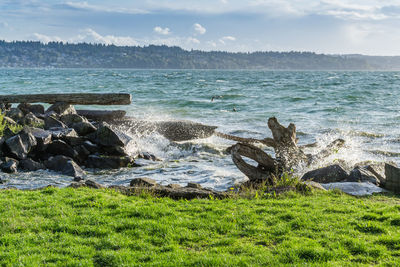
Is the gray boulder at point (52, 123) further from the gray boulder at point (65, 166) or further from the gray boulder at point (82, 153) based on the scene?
the gray boulder at point (65, 166)

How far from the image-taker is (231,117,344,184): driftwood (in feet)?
39.3

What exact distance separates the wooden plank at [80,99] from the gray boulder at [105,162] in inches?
245

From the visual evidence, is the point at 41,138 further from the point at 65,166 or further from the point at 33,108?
the point at 33,108

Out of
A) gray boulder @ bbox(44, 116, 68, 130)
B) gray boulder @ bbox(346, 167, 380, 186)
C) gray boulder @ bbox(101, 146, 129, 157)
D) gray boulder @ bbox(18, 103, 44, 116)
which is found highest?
gray boulder @ bbox(18, 103, 44, 116)

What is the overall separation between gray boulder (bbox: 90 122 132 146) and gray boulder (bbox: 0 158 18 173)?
321 cm

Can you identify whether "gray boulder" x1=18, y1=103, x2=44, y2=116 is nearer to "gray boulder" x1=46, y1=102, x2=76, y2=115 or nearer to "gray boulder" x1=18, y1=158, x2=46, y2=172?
"gray boulder" x1=46, y1=102, x2=76, y2=115

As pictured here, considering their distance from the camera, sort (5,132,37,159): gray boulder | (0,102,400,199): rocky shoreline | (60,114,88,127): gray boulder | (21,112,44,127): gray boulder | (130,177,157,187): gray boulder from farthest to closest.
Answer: (60,114,88,127): gray boulder → (21,112,44,127): gray boulder → (5,132,37,159): gray boulder → (130,177,157,187): gray boulder → (0,102,400,199): rocky shoreline

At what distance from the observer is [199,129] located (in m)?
21.1

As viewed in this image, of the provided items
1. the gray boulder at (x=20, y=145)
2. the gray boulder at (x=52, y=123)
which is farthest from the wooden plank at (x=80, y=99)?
the gray boulder at (x=20, y=145)

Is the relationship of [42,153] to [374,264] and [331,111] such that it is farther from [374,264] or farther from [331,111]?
[331,111]

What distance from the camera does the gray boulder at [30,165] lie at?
13.7m

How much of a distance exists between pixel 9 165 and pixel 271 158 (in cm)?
819

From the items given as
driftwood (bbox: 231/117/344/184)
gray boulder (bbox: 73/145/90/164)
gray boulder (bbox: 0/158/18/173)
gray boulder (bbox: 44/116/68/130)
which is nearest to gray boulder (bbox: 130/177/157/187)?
driftwood (bbox: 231/117/344/184)

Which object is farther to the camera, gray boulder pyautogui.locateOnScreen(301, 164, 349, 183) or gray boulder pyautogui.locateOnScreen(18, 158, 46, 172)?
gray boulder pyautogui.locateOnScreen(18, 158, 46, 172)
